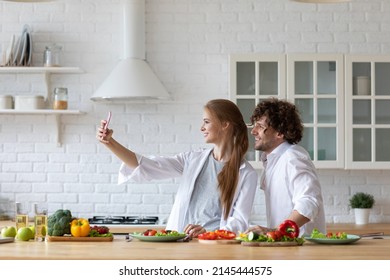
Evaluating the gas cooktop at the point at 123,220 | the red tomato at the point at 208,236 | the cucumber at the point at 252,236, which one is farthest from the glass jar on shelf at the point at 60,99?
the cucumber at the point at 252,236

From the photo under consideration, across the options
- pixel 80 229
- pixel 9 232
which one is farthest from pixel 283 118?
pixel 9 232

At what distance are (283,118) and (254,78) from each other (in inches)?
69.5

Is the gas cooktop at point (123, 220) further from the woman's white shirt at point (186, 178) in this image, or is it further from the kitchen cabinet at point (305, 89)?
the woman's white shirt at point (186, 178)

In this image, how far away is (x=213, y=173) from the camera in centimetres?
475

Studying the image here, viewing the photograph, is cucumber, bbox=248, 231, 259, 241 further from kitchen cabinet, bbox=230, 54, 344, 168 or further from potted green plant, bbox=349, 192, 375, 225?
potted green plant, bbox=349, 192, 375, 225

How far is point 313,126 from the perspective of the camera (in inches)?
251

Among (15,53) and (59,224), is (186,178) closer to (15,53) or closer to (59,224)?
(59,224)

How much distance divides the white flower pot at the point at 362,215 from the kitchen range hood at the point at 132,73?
1708mm

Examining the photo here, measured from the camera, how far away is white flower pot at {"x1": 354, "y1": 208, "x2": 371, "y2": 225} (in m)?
6.53

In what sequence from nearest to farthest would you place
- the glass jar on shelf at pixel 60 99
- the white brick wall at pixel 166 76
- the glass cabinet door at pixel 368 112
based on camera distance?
the glass cabinet door at pixel 368 112 → the glass jar on shelf at pixel 60 99 → the white brick wall at pixel 166 76

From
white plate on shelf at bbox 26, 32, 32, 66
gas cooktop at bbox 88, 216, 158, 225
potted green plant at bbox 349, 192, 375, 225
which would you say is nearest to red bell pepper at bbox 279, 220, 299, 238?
gas cooktop at bbox 88, 216, 158, 225

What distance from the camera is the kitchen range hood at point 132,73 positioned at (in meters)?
6.36
